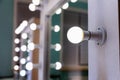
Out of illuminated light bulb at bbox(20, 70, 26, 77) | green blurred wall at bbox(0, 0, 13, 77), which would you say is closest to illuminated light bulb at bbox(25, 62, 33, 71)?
illuminated light bulb at bbox(20, 70, 26, 77)

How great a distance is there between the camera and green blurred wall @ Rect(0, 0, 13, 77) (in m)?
1.36

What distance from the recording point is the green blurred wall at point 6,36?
4.46 feet

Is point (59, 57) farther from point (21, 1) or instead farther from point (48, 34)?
point (21, 1)

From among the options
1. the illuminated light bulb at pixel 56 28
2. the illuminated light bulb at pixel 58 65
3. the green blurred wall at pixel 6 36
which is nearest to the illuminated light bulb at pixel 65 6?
the illuminated light bulb at pixel 56 28

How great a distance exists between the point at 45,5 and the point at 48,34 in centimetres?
21

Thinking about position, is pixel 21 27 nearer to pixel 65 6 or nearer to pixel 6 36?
pixel 6 36

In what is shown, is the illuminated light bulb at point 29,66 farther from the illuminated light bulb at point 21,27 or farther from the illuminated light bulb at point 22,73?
the illuminated light bulb at point 21,27

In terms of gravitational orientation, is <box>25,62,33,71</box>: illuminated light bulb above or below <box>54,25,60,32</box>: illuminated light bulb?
below

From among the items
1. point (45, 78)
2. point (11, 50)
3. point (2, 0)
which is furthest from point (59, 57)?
point (2, 0)

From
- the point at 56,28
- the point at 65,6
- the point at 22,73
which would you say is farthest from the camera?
the point at 22,73

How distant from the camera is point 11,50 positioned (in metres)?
1.38

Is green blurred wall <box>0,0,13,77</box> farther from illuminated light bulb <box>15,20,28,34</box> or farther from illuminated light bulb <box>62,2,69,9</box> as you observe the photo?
illuminated light bulb <box>62,2,69,9</box>

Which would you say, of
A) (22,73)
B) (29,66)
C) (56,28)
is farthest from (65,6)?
(22,73)

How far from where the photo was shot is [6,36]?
1403mm
